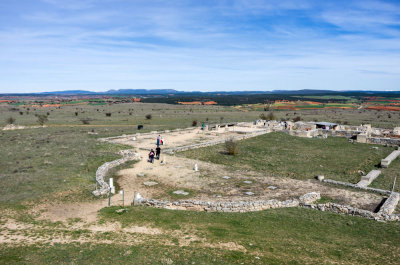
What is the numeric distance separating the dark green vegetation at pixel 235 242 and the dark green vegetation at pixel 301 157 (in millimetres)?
8201

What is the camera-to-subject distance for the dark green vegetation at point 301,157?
21.5 m

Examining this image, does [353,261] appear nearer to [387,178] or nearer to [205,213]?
[205,213]

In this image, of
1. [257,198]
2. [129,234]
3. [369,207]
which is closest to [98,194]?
[129,234]

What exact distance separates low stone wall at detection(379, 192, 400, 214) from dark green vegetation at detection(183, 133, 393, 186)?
411 centimetres

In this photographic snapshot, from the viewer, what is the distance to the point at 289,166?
2289 centimetres

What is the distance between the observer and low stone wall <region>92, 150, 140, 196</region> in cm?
1542

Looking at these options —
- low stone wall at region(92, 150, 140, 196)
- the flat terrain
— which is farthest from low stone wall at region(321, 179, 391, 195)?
low stone wall at region(92, 150, 140, 196)

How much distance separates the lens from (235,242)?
9930 mm

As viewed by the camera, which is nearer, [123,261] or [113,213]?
[123,261]

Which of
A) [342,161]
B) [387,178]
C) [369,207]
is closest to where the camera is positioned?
[369,207]

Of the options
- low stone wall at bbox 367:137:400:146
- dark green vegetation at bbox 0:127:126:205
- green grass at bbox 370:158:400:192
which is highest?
low stone wall at bbox 367:137:400:146

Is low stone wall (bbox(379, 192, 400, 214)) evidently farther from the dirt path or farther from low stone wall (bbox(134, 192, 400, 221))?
the dirt path

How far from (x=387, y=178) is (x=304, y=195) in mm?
9407

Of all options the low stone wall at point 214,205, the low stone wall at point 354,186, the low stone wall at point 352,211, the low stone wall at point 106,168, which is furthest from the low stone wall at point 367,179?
the low stone wall at point 106,168
